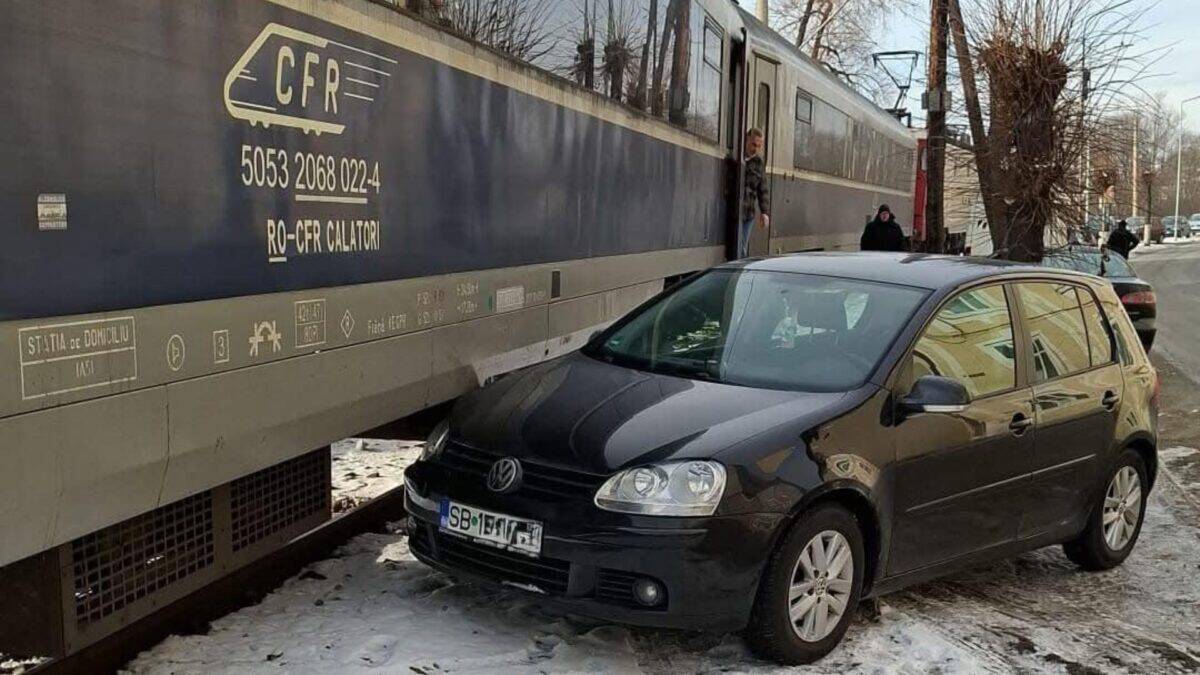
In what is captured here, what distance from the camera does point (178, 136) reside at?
12.4ft

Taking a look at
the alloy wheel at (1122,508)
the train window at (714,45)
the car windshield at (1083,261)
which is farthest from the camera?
the car windshield at (1083,261)

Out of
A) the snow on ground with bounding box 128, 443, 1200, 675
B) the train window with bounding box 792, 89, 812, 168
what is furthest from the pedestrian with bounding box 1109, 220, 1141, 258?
the snow on ground with bounding box 128, 443, 1200, 675

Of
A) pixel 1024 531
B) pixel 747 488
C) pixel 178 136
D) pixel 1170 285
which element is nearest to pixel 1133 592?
pixel 1024 531

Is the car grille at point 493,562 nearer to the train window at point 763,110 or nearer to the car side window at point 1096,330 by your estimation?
the car side window at point 1096,330

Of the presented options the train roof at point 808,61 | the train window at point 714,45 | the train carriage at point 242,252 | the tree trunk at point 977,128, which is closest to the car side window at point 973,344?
the train carriage at point 242,252

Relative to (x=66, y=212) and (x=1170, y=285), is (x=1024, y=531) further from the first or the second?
(x=1170, y=285)

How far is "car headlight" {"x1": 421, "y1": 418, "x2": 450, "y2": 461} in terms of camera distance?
4.93m

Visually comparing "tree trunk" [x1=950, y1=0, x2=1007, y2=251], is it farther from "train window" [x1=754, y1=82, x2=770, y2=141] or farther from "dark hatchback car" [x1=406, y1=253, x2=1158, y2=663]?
"dark hatchback car" [x1=406, y1=253, x2=1158, y2=663]

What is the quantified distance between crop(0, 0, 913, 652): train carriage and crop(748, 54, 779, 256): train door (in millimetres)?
5214

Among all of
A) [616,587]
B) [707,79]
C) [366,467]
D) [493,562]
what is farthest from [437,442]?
[707,79]

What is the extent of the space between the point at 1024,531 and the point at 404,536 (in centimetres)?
295

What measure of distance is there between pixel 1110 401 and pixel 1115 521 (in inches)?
25.7

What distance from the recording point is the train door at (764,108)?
41.6 feet

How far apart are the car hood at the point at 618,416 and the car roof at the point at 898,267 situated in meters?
1.03
